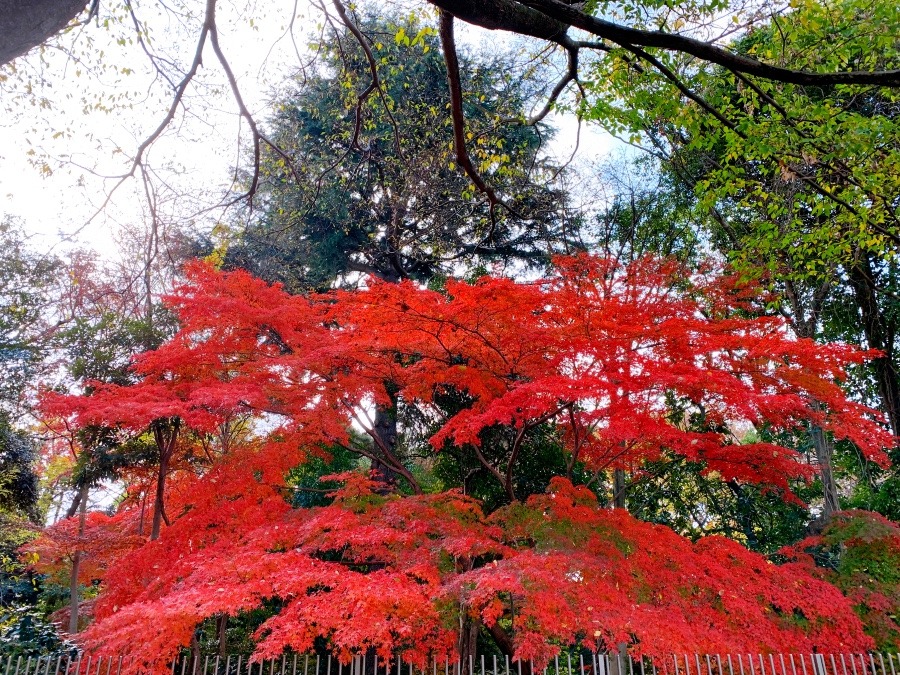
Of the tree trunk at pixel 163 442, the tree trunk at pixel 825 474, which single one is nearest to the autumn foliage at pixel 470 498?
the tree trunk at pixel 163 442

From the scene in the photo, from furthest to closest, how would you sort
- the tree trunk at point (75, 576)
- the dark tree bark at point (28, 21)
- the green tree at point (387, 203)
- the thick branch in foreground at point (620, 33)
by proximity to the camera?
the green tree at point (387, 203) → the tree trunk at point (75, 576) → the thick branch in foreground at point (620, 33) → the dark tree bark at point (28, 21)

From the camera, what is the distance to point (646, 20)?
15.6 feet

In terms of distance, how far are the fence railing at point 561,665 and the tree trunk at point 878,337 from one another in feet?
15.7

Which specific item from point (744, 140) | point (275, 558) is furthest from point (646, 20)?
point (275, 558)

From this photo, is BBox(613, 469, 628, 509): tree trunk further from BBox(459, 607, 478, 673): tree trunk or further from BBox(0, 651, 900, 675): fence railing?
BBox(459, 607, 478, 673): tree trunk

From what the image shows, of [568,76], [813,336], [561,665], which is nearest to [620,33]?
[568,76]

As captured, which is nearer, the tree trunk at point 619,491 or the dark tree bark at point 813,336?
the dark tree bark at point 813,336

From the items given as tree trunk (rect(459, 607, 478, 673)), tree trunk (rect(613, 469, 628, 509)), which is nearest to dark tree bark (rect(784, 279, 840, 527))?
tree trunk (rect(613, 469, 628, 509))

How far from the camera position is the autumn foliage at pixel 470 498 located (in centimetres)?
405

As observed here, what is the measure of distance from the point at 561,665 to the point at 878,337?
7.62 m

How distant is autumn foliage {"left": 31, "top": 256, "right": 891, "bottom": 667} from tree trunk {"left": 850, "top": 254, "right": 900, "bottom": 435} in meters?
4.68

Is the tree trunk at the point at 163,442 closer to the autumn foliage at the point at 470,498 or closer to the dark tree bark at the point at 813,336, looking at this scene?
the autumn foliage at the point at 470,498

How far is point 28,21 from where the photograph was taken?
1876 millimetres

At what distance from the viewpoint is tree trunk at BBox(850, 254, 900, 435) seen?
929 centimetres
